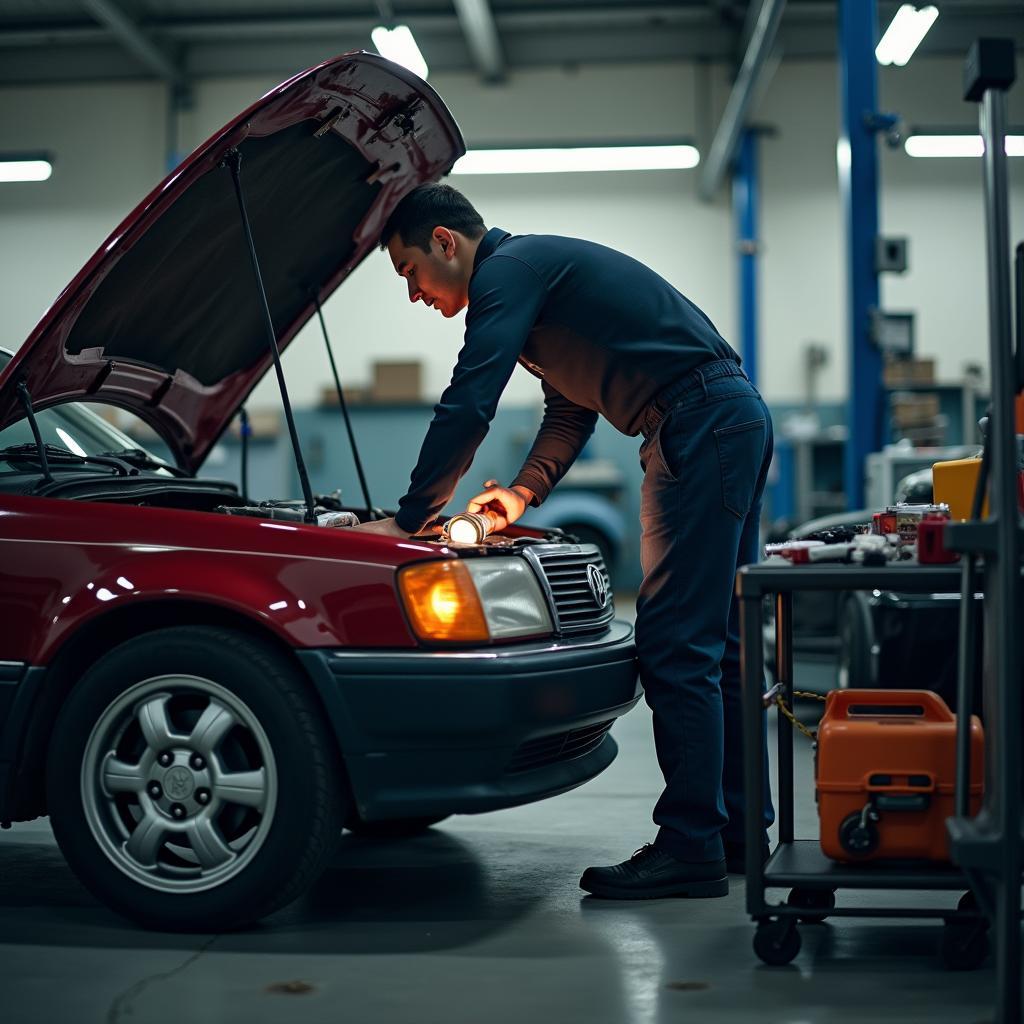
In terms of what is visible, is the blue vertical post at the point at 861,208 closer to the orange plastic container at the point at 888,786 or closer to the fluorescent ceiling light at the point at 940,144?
the orange plastic container at the point at 888,786

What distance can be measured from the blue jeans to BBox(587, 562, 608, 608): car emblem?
107 mm

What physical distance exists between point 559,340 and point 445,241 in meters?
0.34

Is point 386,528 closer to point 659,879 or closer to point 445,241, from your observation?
point 445,241

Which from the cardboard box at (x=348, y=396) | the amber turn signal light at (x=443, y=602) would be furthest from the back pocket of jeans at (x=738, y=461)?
the cardboard box at (x=348, y=396)

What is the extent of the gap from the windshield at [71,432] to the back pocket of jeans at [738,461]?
159 cm

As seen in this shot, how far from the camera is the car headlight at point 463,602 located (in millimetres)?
2361

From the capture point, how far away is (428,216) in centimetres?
277

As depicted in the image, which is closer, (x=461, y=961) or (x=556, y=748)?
(x=461, y=961)

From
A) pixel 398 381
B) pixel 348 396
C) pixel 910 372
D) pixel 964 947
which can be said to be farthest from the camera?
pixel 348 396

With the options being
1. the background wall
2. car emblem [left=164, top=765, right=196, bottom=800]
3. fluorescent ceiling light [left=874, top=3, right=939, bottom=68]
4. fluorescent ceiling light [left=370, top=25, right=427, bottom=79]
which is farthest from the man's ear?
the background wall

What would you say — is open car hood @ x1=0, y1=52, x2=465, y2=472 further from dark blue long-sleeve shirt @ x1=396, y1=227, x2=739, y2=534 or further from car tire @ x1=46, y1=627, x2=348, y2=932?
car tire @ x1=46, y1=627, x2=348, y2=932

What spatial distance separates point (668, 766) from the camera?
2.70m

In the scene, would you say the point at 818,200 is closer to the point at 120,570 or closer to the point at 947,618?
the point at 947,618

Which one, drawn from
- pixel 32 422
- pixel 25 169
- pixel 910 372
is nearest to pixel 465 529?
pixel 32 422
